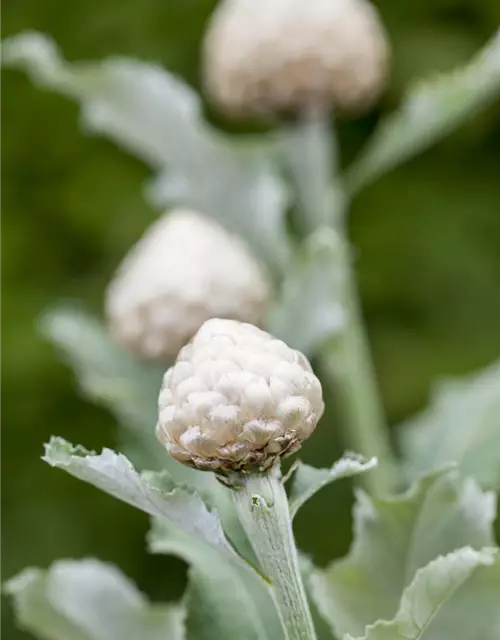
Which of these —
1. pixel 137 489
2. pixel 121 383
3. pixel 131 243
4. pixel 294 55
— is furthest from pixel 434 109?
pixel 131 243

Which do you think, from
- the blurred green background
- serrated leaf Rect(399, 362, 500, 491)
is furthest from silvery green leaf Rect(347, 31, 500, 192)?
the blurred green background

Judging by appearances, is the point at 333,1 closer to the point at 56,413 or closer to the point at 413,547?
the point at 413,547

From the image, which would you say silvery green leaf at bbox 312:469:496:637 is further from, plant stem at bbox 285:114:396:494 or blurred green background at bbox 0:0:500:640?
blurred green background at bbox 0:0:500:640

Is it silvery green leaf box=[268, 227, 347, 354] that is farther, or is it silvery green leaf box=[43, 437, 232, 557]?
silvery green leaf box=[268, 227, 347, 354]

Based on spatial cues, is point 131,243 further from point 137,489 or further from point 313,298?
point 137,489

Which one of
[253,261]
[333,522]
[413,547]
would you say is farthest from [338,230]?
[333,522]

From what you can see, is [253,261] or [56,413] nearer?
[253,261]
